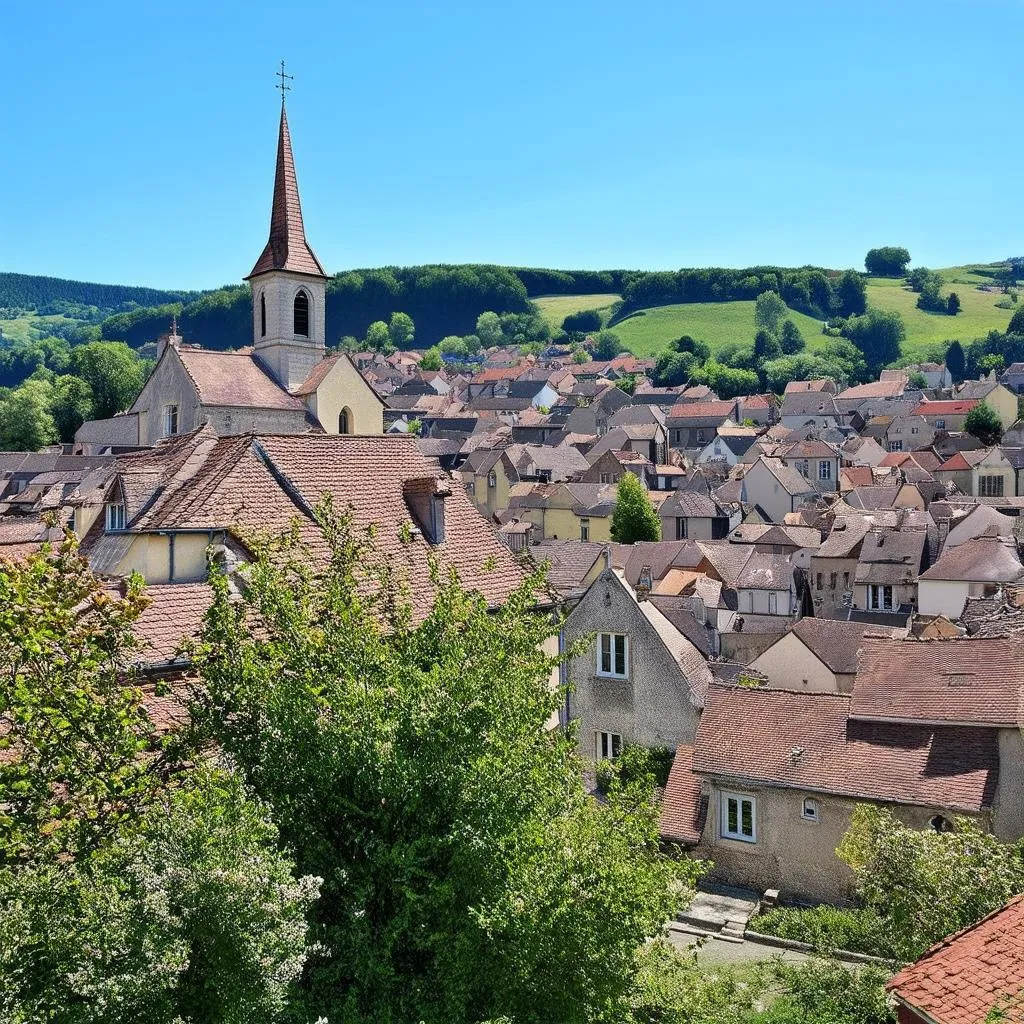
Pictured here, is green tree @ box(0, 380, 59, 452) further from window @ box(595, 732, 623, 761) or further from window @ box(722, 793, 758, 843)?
window @ box(722, 793, 758, 843)

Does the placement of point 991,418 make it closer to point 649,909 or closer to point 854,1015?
point 854,1015

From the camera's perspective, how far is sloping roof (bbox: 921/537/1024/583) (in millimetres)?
48969

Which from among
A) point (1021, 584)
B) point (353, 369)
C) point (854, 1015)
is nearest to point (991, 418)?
point (1021, 584)

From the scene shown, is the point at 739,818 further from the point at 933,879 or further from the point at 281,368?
the point at 281,368

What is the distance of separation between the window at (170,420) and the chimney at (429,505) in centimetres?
2165

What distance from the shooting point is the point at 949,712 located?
2231 centimetres

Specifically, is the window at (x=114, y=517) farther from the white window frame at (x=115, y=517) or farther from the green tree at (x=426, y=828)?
the green tree at (x=426, y=828)

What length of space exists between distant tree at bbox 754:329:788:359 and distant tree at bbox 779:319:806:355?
4.66 meters

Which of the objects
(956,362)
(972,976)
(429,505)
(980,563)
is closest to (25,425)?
(980,563)

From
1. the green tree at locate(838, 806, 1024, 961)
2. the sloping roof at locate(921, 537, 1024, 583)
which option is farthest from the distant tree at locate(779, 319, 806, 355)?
the green tree at locate(838, 806, 1024, 961)

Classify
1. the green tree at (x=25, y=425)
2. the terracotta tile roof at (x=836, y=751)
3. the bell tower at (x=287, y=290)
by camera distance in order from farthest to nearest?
1. the green tree at (x=25, y=425)
2. the bell tower at (x=287, y=290)
3. the terracotta tile roof at (x=836, y=751)

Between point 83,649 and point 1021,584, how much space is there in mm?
46847

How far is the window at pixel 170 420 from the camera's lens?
36.7m

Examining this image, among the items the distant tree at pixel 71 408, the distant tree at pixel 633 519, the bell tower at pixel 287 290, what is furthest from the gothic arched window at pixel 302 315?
the distant tree at pixel 71 408
